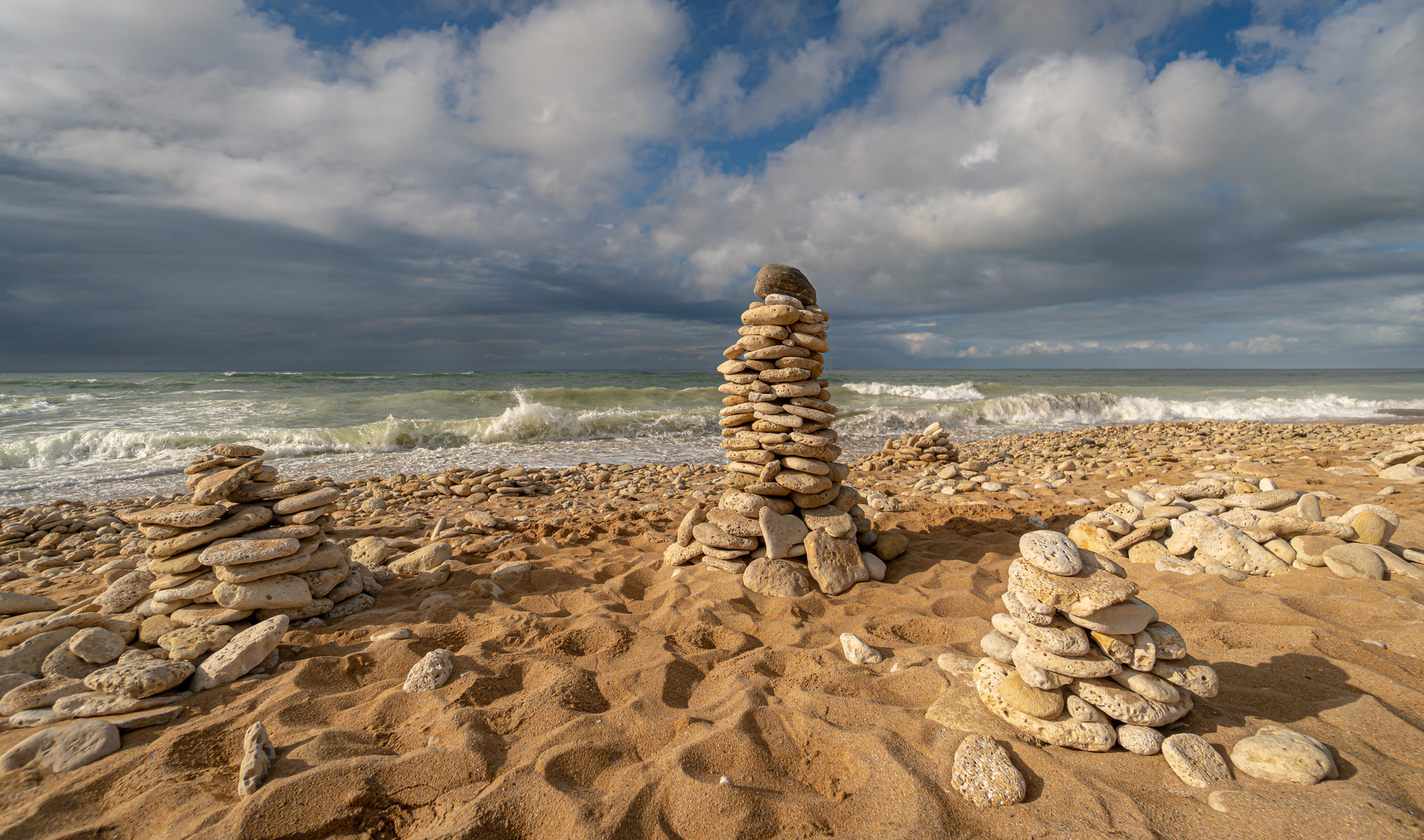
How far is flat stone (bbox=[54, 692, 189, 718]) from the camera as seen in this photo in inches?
111

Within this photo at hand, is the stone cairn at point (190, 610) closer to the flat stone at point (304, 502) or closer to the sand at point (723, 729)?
the flat stone at point (304, 502)

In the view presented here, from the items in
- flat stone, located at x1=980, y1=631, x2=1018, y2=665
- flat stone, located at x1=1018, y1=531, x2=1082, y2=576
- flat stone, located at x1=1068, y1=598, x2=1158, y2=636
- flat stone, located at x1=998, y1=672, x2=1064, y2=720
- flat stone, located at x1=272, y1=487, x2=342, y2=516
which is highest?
flat stone, located at x1=1018, y1=531, x2=1082, y2=576

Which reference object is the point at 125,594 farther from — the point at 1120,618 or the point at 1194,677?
the point at 1194,677

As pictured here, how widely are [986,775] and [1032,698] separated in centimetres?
55

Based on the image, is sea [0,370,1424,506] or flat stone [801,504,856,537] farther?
sea [0,370,1424,506]

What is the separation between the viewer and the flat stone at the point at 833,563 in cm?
473

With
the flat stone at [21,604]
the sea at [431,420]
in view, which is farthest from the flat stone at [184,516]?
the sea at [431,420]

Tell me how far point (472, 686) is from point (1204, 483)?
759 cm

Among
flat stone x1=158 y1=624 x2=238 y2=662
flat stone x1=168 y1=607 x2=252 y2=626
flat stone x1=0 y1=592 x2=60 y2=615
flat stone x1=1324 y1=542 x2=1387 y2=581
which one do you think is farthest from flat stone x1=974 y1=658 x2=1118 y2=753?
flat stone x1=0 y1=592 x2=60 y2=615

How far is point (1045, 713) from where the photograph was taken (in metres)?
2.62

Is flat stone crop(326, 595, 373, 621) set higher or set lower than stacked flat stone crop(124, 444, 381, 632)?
lower

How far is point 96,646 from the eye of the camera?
3.47 metres

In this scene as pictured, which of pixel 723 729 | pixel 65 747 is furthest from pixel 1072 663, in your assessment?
pixel 65 747

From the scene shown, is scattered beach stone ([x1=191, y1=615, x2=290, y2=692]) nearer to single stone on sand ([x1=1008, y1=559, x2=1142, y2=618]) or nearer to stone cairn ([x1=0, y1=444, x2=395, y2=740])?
stone cairn ([x1=0, y1=444, x2=395, y2=740])
